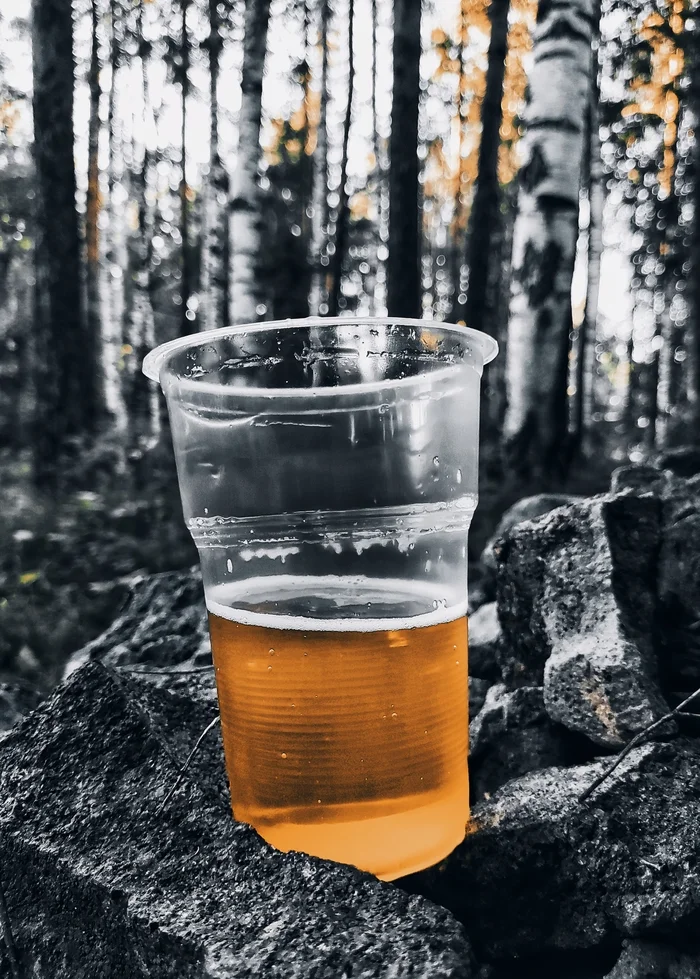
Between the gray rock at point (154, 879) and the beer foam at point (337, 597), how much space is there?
403mm

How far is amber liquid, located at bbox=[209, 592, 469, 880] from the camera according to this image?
1359 mm

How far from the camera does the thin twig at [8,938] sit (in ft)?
4.57

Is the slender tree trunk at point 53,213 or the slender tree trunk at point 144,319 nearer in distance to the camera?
the slender tree trunk at point 53,213

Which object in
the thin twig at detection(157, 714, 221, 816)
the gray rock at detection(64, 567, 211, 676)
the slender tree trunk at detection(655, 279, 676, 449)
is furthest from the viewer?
the slender tree trunk at detection(655, 279, 676, 449)

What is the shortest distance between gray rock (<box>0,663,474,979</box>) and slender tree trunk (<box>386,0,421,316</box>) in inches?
235

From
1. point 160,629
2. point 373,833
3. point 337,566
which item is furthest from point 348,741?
point 160,629

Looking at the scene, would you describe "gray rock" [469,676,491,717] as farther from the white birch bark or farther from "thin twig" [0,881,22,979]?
the white birch bark

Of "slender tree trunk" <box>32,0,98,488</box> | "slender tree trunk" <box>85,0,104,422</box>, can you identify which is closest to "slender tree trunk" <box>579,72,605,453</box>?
"slender tree trunk" <box>32,0,98,488</box>

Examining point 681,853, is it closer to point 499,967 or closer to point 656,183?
point 499,967

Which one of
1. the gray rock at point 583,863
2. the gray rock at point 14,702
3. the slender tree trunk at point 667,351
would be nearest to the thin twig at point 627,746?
the gray rock at point 583,863

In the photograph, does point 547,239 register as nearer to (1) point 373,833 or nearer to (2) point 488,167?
(1) point 373,833

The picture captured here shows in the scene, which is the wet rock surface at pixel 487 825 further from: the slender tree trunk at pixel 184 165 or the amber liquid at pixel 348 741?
the slender tree trunk at pixel 184 165

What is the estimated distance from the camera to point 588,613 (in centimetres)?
175

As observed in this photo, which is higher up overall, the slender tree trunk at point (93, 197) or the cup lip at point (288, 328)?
the slender tree trunk at point (93, 197)
